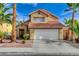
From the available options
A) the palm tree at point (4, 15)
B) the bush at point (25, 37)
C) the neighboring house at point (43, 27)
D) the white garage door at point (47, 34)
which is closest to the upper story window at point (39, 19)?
the neighboring house at point (43, 27)

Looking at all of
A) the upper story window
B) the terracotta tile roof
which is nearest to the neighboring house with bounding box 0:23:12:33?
the terracotta tile roof

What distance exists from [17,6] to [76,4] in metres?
1.22

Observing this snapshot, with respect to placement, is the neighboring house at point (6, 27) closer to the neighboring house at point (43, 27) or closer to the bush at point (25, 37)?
the neighboring house at point (43, 27)

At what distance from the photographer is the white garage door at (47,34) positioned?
648cm

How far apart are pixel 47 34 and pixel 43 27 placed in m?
0.17

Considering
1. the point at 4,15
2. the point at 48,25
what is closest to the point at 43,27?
the point at 48,25

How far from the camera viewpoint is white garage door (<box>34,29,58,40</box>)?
255 inches

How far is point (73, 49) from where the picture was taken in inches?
253

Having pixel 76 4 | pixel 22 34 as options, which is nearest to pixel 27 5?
pixel 22 34

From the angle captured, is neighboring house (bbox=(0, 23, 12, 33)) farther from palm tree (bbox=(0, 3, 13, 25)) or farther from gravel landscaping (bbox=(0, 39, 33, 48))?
gravel landscaping (bbox=(0, 39, 33, 48))

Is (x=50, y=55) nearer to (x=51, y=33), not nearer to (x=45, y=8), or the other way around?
(x=51, y=33)

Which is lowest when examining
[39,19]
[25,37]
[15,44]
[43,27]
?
[15,44]

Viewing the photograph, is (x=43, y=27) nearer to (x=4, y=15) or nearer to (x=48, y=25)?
(x=48, y=25)

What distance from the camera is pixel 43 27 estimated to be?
6.47 m
